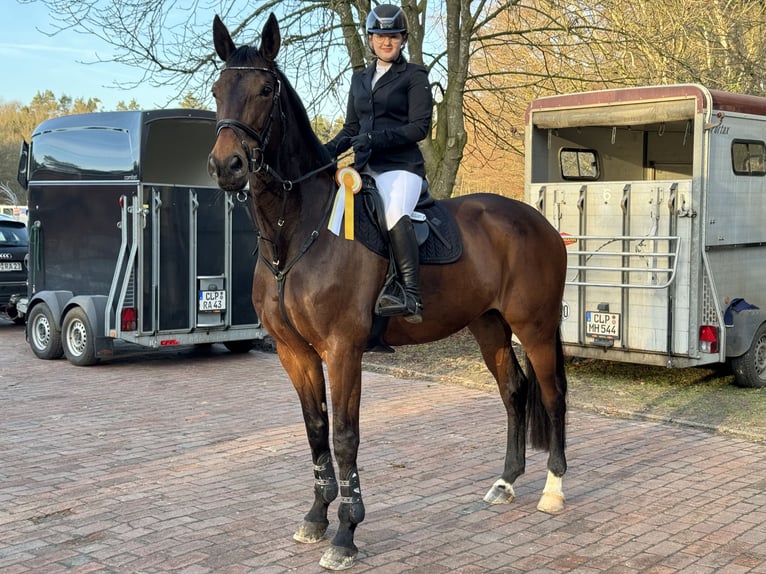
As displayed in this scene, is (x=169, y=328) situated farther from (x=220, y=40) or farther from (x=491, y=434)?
(x=220, y=40)

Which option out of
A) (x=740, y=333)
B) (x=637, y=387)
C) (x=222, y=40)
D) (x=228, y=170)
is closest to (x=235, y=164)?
(x=228, y=170)

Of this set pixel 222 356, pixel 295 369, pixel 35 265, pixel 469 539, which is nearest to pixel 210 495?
pixel 295 369

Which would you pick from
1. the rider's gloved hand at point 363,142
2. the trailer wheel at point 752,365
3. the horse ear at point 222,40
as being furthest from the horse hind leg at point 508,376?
the trailer wheel at point 752,365

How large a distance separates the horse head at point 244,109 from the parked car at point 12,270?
13.0 metres

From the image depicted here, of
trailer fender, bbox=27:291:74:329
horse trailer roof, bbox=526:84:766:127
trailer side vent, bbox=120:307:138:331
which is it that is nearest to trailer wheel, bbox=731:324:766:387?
horse trailer roof, bbox=526:84:766:127

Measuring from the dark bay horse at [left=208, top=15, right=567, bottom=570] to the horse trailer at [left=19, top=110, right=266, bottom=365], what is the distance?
653cm

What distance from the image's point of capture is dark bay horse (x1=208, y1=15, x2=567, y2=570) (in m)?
4.64

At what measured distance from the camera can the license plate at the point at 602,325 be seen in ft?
32.6

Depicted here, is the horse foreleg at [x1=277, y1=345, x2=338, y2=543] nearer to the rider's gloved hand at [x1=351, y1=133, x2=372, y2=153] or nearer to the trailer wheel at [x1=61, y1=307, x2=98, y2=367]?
the rider's gloved hand at [x1=351, y1=133, x2=372, y2=153]

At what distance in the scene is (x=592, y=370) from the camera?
37.0 feet

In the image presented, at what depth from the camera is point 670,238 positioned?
9430 millimetres

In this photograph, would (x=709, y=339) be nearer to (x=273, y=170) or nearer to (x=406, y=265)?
(x=406, y=265)

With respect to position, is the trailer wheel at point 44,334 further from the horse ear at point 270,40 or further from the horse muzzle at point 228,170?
the horse muzzle at point 228,170

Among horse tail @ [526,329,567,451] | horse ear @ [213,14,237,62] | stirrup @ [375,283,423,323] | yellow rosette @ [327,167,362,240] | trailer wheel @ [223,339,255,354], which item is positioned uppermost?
horse ear @ [213,14,237,62]
